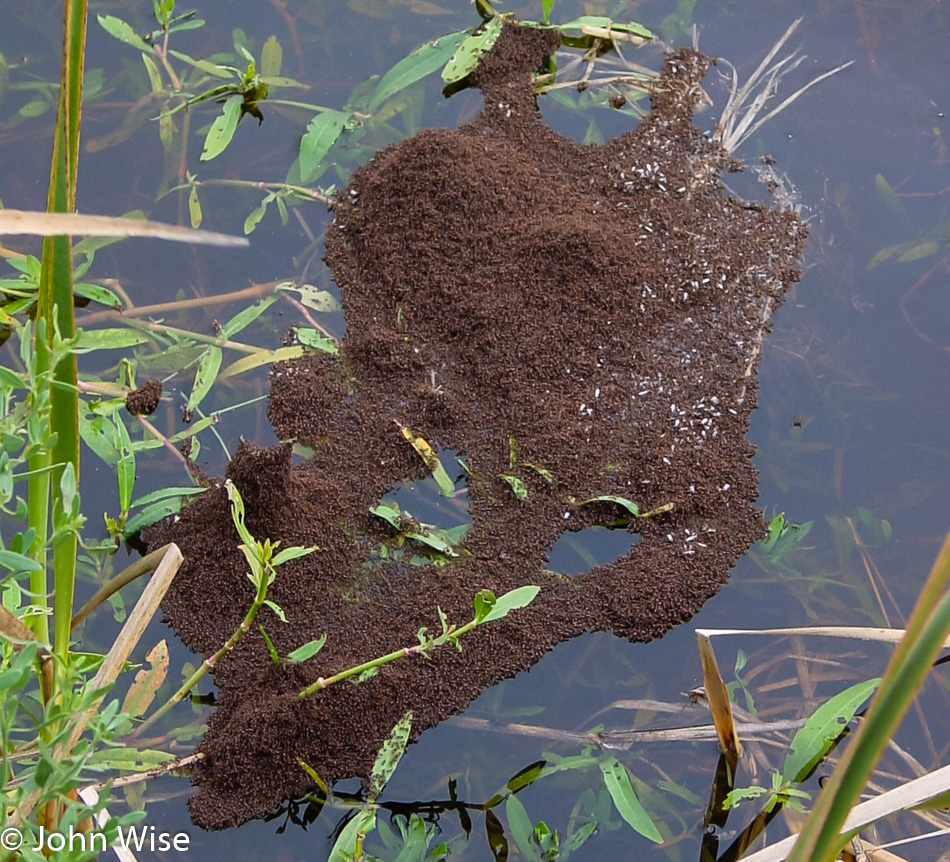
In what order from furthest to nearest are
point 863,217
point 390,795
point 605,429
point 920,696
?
point 863,217
point 605,429
point 920,696
point 390,795

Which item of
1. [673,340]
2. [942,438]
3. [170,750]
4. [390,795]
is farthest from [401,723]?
[942,438]

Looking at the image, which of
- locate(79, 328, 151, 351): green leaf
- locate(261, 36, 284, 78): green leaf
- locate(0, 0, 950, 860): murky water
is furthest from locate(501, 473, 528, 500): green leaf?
locate(261, 36, 284, 78): green leaf

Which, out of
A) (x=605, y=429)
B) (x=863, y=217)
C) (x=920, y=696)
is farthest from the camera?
(x=863, y=217)

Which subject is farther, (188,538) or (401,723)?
(188,538)

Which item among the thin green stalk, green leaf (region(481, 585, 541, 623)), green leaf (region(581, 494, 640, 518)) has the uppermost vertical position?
the thin green stalk

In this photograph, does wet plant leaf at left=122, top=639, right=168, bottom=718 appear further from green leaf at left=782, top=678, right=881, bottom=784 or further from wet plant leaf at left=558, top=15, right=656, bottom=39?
wet plant leaf at left=558, top=15, right=656, bottom=39

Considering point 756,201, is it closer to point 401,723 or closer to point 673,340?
point 673,340

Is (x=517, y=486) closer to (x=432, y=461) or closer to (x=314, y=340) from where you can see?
(x=432, y=461)

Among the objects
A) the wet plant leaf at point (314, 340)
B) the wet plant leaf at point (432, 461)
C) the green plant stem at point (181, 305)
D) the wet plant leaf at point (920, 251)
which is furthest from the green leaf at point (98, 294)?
the wet plant leaf at point (920, 251)
